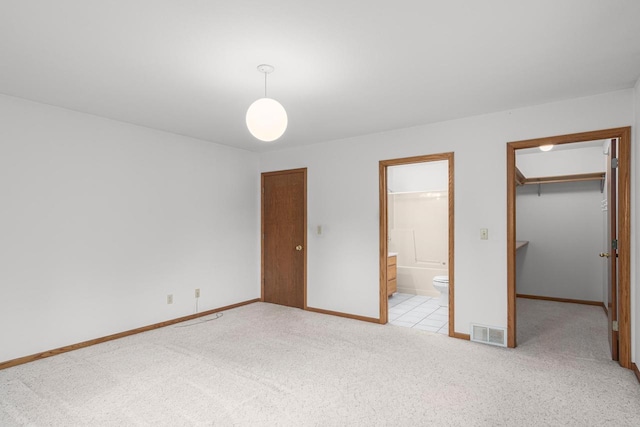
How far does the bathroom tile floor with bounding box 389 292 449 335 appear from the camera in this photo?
4.31 m

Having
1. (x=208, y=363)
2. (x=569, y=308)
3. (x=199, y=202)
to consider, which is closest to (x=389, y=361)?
(x=208, y=363)

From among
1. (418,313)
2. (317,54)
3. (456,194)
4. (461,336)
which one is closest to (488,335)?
(461,336)

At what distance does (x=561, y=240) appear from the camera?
18.4 ft

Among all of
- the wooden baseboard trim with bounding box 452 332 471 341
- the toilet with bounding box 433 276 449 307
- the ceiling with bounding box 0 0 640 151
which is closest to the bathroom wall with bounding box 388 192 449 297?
the toilet with bounding box 433 276 449 307

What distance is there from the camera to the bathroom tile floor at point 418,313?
4.31m

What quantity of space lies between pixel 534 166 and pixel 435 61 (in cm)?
411

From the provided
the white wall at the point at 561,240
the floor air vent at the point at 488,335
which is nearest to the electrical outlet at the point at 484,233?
the floor air vent at the point at 488,335

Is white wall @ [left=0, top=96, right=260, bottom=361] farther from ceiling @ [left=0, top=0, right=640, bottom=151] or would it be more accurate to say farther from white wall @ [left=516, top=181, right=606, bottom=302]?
white wall @ [left=516, top=181, right=606, bottom=302]

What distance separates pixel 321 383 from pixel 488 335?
1.95m

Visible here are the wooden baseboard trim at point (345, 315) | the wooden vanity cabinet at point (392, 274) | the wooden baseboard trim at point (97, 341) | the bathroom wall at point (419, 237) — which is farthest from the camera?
the bathroom wall at point (419, 237)

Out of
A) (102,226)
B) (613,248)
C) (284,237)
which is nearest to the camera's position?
(613,248)

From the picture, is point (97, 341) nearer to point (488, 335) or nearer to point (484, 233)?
point (488, 335)

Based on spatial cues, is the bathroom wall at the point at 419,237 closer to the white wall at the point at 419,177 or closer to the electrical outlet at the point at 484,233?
the white wall at the point at 419,177

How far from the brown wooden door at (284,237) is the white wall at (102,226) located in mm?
521
